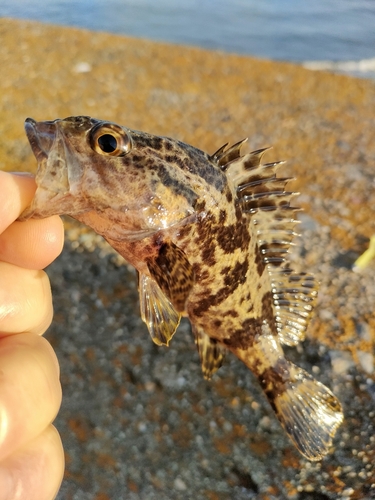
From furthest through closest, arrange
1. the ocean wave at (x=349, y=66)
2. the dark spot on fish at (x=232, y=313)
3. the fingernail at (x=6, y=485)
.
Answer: the ocean wave at (x=349, y=66)
the dark spot on fish at (x=232, y=313)
the fingernail at (x=6, y=485)

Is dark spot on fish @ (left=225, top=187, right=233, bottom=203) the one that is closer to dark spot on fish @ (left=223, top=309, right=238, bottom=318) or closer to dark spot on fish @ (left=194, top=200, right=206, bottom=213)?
dark spot on fish @ (left=194, top=200, right=206, bottom=213)

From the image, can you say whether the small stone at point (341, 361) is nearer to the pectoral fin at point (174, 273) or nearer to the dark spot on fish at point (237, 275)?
the dark spot on fish at point (237, 275)

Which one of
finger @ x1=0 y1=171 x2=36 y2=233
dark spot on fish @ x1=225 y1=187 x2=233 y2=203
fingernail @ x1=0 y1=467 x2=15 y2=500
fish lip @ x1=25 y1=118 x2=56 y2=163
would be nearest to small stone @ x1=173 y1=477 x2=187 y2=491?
fingernail @ x1=0 y1=467 x2=15 y2=500

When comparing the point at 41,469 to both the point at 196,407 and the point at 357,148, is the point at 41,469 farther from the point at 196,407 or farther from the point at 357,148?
the point at 357,148

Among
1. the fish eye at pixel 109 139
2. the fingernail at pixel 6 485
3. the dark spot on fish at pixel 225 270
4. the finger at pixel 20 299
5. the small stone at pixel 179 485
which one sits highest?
the fish eye at pixel 109 139

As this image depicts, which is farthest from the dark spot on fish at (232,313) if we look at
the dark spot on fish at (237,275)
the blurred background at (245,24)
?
the blurred background at (245,24)
